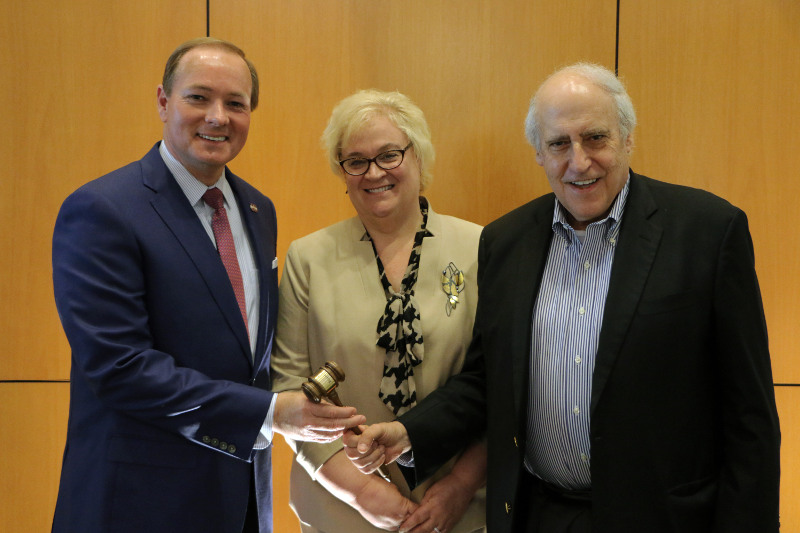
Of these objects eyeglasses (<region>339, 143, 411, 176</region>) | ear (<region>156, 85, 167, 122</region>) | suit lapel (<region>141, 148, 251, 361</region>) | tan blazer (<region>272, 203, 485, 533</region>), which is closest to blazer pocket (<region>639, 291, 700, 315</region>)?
tan blazer (<region>272, 203, 485, 533</region>)

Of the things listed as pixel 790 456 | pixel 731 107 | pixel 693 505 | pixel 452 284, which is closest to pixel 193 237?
pixel 452 284

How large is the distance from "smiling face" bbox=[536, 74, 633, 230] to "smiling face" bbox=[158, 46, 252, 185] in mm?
906

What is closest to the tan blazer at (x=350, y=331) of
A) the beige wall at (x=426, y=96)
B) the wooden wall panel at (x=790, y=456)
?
the beige wall at (x=426, y=96)

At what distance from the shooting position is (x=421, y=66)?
2957mm

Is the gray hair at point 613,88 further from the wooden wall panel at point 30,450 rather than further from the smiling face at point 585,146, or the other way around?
the wooden wall panel at point 30,450

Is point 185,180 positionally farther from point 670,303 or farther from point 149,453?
point 670,303

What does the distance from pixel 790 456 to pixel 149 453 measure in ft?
8.24

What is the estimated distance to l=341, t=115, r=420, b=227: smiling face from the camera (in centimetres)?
231

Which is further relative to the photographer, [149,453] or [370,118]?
[370,118]

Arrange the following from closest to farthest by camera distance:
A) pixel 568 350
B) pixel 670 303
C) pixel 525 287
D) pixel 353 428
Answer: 1. pixel 670 303
2. pixel 568 350
3. pixel 525 287
4. pixel 353 428

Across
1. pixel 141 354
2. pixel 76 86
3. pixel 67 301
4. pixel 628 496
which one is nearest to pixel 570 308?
pixel 628 496

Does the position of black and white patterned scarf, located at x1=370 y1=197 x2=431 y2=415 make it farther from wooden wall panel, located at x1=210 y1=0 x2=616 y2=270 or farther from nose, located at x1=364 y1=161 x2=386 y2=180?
wooden wall panel, located at x1=210 y1=0 x2=616 y2=270

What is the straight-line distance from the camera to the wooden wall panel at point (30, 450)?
3061 millimetres

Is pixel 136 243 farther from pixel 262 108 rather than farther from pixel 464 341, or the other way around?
pixel 262 108
